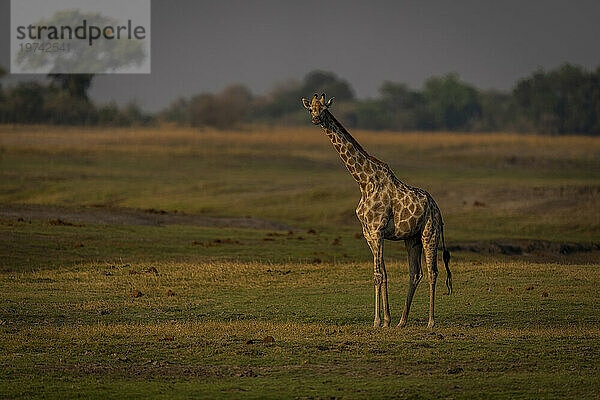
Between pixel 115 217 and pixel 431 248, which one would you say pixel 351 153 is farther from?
pixel 115 217

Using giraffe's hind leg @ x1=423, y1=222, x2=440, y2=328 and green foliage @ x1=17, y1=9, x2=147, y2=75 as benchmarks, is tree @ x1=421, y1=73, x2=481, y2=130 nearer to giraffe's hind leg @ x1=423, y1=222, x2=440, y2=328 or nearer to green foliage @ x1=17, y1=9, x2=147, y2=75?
green foliage @ x1=17, y1=9, x2=147, y2=75

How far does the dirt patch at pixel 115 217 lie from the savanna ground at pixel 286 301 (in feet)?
0.46

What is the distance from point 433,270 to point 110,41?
110m

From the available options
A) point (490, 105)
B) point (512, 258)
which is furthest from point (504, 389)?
point (490, 105)

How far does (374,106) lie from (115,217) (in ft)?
322

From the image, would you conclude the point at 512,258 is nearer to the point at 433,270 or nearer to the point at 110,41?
the point at 433,270

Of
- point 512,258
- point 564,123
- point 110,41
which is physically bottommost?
point 512,258

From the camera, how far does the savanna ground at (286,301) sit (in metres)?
12.2

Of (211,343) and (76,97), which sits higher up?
(76,97)

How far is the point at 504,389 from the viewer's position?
11.6 meters

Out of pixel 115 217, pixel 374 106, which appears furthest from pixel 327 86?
pixel 115 217

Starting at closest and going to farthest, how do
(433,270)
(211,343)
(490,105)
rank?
(211,343) < (433,270) < (490,105)

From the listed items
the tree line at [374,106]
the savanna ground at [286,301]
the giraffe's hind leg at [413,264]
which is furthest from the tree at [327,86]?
the giraffe's hind leg at [413,264]

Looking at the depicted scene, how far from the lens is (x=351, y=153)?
51.6 feet
